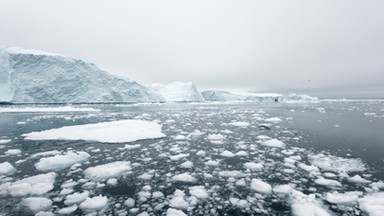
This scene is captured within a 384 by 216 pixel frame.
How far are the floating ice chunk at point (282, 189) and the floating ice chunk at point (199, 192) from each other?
46.8 inches

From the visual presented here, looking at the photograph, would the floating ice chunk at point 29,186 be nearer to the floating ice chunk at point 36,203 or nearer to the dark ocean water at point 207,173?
the dark ocean water at point 207,173

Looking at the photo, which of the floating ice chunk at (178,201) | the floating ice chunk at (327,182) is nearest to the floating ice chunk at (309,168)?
the floating ice chunk at (327,182)

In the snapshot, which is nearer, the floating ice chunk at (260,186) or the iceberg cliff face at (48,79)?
the floating ice chunk at (260,186)

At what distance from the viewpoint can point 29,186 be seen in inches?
145

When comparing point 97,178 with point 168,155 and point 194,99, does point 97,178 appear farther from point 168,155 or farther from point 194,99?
point 194,99

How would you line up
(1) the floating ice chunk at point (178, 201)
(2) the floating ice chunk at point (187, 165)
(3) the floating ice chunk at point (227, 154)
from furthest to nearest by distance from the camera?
1. (3) the floating ice chunk at point (227, 154)
2. (2) the floating ice chunk at point (187, 165)
3. (1) the floating ice chunk at point (178, 201)

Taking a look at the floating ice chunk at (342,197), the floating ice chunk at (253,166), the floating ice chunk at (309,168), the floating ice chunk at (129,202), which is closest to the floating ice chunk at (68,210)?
the floating ice chunk at (129,202)

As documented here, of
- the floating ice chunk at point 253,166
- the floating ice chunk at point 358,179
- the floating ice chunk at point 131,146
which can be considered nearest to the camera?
the floating ice chunk at point 358,179

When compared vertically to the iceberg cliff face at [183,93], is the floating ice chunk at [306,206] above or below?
below

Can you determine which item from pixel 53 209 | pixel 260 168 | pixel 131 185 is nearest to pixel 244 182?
pixel 260 168

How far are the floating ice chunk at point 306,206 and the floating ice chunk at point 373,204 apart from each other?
1.88ft

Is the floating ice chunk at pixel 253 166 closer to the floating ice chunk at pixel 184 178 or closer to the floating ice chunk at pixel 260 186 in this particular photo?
the floating ice chunk at pixel 260 186

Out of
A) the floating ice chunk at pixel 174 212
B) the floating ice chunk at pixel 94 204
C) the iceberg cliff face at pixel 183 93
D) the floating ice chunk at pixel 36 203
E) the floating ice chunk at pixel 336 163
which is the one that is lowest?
the floating ice chunk at pixel 336 163

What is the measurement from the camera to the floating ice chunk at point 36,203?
3.04 meters
